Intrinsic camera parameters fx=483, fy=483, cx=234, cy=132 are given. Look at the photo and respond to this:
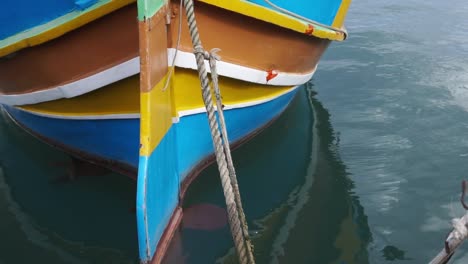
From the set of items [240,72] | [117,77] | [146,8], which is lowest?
[117,77]

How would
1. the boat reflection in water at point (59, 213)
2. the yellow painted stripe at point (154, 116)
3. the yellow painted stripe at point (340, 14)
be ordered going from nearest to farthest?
the yellow painted stripe at point (154, 116) → the boat reflection in water at point (59, 213) → the yellow painted stripe at point (340, 14)

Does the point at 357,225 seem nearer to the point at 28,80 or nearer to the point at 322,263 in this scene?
the point at 322,263

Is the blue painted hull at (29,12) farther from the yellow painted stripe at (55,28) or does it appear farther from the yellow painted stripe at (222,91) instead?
the yellow painted stripe at (222,91)

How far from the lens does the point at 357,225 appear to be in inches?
138

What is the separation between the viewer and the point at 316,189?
3.99 m

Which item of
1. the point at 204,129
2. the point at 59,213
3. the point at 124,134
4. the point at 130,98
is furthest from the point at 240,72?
the point at 59,213

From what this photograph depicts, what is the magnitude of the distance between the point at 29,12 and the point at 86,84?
20.9 inches

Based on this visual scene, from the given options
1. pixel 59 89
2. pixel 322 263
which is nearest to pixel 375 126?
pixel 322 263

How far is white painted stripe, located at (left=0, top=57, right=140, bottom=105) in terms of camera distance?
2844mm

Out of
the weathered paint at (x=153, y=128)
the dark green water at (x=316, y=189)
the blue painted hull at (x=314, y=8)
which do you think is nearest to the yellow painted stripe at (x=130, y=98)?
the weathered paint at (x=153, y=128)

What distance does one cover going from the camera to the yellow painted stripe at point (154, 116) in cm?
264

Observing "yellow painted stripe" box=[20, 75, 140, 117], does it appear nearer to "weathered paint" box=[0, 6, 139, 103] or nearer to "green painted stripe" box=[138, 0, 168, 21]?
"weathered paint" box=[0, 6, 139, 103]

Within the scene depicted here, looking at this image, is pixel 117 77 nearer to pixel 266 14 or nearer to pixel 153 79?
pixel 153 79

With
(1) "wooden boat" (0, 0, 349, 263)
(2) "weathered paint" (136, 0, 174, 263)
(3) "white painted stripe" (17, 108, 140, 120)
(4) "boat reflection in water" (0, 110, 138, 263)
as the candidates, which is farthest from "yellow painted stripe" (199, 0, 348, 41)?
(4) "boat reflection in water" (0, 110, 138, 263)
